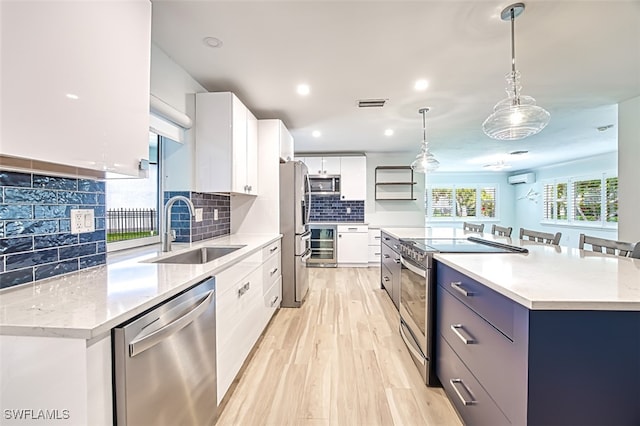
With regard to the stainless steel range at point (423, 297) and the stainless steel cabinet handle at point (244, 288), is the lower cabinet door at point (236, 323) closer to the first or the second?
the stainless steel cabinet handle at point (244, 288)

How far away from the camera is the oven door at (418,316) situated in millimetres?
1862

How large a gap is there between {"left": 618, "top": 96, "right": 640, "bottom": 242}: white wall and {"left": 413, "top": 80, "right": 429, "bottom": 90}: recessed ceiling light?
7.69 feet

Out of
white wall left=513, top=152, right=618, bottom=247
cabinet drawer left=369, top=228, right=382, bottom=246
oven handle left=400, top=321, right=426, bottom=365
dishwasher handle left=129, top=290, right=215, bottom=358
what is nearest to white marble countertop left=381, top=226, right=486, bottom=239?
oven handle left=400, top=321, right=426, bottom=365

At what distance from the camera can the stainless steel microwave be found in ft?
18.5

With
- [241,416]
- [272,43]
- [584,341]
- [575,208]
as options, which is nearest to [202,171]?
[272,43]

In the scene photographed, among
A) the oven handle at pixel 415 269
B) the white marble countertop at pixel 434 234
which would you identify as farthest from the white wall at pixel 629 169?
the oven handle at pixel 415 269

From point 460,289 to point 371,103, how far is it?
7.54 ft

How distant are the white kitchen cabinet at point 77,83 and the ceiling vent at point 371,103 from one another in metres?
2.18

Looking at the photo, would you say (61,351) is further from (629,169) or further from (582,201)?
(582,201)

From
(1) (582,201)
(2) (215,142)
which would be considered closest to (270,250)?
(2) (215,142)

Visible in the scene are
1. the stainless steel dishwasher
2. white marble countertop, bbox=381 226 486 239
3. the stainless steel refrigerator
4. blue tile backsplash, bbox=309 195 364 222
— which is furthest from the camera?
blue tile backsplash, bbox=309 195 364 222

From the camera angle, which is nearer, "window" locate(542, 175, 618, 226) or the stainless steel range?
the stainless steel range

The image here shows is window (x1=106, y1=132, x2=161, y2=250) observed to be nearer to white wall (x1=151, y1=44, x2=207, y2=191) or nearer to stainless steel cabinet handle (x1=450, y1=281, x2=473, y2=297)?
white wall (x1=151, y1=44, x2=207, y2=191)

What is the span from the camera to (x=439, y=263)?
1.81 metres
